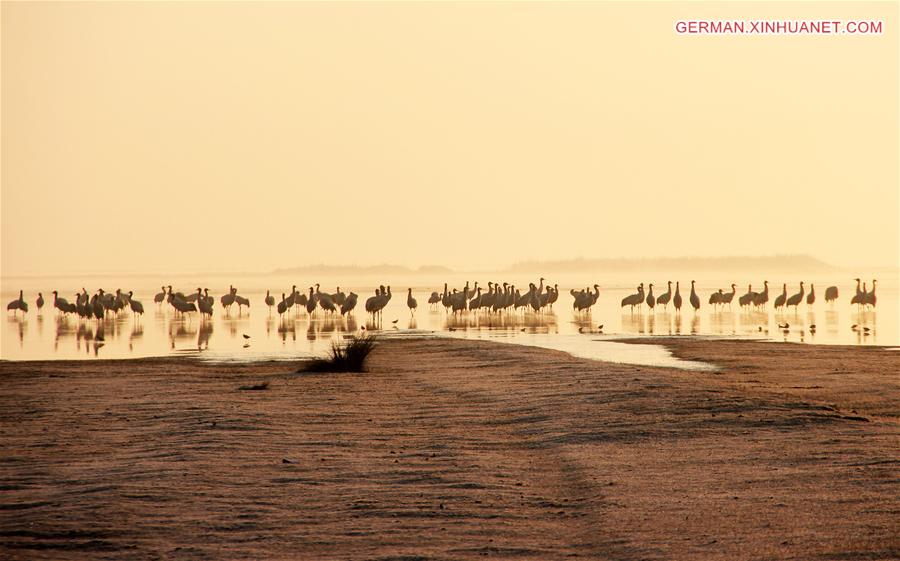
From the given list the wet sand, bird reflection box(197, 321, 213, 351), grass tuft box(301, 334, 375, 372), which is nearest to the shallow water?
bird reflection box(197, 321, 213, 351)

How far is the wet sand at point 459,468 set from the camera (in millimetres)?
7590

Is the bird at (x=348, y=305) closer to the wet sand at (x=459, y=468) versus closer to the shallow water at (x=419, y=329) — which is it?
the shallow water at (x=419, y=329)

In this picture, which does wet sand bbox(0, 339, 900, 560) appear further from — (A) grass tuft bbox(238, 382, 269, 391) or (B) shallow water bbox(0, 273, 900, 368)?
(B) shallow water bbox(0, 273, 900, 368)

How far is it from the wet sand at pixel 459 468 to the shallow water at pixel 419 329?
644cm

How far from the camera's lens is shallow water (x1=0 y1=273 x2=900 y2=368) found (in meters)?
25.9

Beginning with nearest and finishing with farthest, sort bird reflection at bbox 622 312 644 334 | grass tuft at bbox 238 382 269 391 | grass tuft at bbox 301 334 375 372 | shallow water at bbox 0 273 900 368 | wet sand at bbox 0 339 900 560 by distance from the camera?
wet sand at bbox 0 339 900 560 < grass tuft at bbox 238 382 269 391 < grass tuft at bbox 301 334 375 372 < shallow water at bbox 0 273 900 368 < bird reflection at bbox 622 312 644 334


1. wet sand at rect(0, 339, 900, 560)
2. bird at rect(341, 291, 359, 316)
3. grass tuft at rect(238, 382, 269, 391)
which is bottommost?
wet sand at rect(0, 339, 900, 560)

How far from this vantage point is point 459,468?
33.1 ft

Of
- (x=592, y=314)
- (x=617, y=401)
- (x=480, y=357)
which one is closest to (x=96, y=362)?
(x=480, y=357)

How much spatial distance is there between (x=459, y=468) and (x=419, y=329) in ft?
81.8

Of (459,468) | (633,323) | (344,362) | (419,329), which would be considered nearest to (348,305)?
(419,329)

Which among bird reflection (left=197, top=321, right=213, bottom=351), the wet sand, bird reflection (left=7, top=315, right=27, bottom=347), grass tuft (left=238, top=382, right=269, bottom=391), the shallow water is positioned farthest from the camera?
bird reflection (left=7, top=315, right=27, bottom=347)

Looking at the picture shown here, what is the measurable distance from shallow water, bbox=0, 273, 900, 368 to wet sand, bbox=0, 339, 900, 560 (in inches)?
Answer: 253

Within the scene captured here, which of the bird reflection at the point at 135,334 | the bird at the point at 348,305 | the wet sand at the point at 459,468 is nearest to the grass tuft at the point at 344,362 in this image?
the wet sand at the point at 459,468
